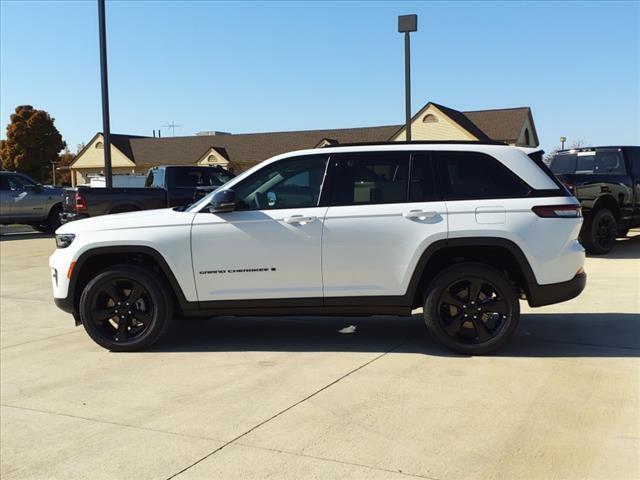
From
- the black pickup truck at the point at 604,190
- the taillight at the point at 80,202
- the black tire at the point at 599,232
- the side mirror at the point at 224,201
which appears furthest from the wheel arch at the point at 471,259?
the taillight at the point at 80,202

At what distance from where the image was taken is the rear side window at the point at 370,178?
5480 mm

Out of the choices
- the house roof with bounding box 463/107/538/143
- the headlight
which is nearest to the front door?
the headlight

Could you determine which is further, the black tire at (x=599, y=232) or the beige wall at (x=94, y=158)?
the beige wall at (x=94, y=158)

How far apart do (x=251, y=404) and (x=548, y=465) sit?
78.5 inches

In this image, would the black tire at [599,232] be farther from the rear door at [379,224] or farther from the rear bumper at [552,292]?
the rear door at [379,224]

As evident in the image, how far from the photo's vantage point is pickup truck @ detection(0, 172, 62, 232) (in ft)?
58.7

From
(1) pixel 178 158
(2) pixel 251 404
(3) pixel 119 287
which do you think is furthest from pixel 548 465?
(1) pixel 178 158

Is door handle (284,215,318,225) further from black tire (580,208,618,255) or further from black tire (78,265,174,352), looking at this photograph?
black tire (580,208,618,255)

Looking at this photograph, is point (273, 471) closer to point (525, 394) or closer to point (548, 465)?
point (548, 465)

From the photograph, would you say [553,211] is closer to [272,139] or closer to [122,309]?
[122,309]

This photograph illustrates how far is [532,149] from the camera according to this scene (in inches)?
223

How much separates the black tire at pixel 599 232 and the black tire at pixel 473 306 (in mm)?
6707

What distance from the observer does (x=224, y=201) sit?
544 centimetres

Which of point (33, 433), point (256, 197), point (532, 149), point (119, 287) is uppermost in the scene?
point (532, 149)
